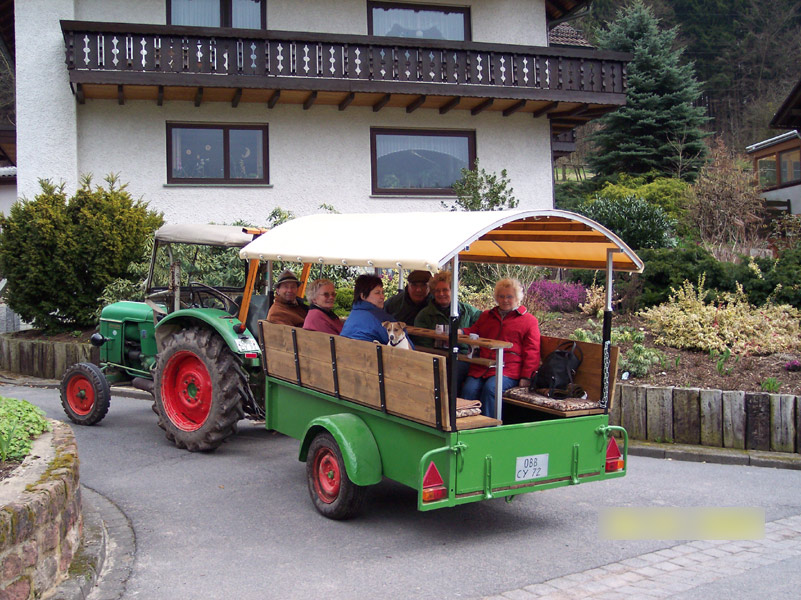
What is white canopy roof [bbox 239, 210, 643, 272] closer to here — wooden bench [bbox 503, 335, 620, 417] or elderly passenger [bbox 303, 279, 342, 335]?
elderly passenger [bbox 303, 279, 342, 335]

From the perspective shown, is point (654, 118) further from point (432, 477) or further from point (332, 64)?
point (432, 477)

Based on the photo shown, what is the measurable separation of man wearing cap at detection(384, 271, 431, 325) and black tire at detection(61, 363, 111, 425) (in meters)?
3.63

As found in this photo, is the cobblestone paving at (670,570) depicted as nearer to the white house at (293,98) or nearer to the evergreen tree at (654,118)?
the white house at (293,98)

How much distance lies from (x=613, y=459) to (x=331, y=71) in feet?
41.0

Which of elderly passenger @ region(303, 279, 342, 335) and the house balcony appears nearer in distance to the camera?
elderly passenger @ region(303, 279, 342, 335)

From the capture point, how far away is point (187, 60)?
639 inches

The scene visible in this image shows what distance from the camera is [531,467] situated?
5824 millimetres

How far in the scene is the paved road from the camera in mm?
4996

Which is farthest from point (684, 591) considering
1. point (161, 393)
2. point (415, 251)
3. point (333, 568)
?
point (161, 393)

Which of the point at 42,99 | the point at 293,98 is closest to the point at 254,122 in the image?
the point at 293,98

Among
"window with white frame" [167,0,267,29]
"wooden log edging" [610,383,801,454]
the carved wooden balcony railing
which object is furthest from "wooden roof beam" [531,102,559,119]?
"wooden log edging" [610,383,801,454]

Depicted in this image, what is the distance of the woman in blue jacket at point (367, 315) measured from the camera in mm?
6500

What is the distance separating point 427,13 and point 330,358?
49.2 ft

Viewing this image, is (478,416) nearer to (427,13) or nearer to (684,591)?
(684,591)
